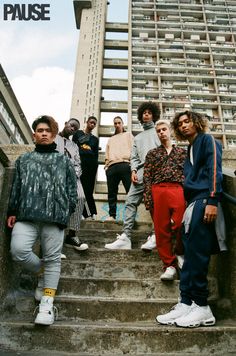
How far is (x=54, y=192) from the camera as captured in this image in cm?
244

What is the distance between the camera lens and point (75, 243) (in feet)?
10.8

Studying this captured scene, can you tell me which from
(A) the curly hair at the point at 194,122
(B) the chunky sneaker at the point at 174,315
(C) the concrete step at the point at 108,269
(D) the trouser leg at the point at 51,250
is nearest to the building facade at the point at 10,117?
(C) the concrete step at the point at 108,269

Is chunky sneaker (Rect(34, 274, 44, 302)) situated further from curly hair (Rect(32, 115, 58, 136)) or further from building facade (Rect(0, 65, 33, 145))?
building facade (Rect(0, 65, 33, 145))

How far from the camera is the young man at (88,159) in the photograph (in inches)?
181

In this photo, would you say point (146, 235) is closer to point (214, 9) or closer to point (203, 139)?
point (203, 139)

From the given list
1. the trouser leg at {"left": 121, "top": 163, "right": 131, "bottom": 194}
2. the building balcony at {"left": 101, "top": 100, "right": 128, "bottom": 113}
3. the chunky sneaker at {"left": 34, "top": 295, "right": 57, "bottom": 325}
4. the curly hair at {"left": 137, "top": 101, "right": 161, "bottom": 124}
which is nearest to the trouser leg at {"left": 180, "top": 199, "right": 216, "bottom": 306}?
the chunky sneaker at {"left": 34, "top": 295, "right": 57, "bottom": 325}

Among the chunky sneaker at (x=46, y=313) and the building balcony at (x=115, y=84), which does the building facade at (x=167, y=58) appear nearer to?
the building balcony at (x=115, y=84)

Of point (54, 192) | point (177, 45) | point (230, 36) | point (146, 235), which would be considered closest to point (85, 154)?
point (146, 235)

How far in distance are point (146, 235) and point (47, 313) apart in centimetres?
189

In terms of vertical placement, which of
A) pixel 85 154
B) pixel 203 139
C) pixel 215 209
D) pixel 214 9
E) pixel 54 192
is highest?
pixel 214 9

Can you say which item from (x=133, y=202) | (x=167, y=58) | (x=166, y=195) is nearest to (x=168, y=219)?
(x=166, y=195)

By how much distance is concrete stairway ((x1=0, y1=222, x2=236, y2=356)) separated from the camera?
208cm

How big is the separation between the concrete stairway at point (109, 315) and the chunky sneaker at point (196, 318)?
52 millimetres

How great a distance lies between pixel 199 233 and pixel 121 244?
4.14ft
